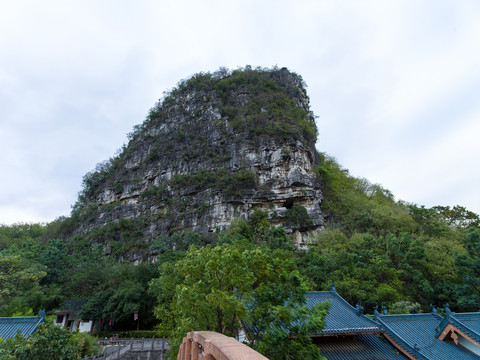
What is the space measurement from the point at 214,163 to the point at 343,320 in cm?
3365

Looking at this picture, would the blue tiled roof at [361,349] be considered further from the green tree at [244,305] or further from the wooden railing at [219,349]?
the wooden railing at [219,349]

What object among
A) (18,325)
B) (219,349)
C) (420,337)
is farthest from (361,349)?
(18,325)

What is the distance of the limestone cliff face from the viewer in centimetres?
3638

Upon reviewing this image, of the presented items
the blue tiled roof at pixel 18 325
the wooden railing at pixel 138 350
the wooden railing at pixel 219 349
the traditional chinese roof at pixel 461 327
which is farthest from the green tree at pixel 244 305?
the wooden railing at pixel 138 350

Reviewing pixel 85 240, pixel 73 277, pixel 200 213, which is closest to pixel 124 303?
pixel 73 277

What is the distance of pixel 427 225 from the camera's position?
26.8 metres

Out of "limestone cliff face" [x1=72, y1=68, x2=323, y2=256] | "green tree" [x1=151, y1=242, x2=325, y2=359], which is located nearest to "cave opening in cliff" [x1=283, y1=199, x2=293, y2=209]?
"limestone cliff face" [x1=72, y1=68, x2=323, y2=256]

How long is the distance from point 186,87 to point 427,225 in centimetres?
4817

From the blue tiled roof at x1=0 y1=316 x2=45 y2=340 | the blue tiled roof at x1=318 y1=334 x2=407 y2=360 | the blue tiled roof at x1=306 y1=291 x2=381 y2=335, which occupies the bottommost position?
the blue tiled roof at x1=318 y1=334 x2=407 y2=360

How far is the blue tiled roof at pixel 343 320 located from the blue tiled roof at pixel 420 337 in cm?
67

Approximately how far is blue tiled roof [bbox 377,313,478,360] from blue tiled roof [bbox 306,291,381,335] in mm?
675

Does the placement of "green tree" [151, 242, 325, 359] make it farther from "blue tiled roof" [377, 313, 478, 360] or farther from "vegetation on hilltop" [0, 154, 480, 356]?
"blue tiled roof" [377, 313, 478, 360]

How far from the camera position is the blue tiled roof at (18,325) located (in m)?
11.0

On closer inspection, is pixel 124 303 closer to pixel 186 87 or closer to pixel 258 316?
pixel 258 316
